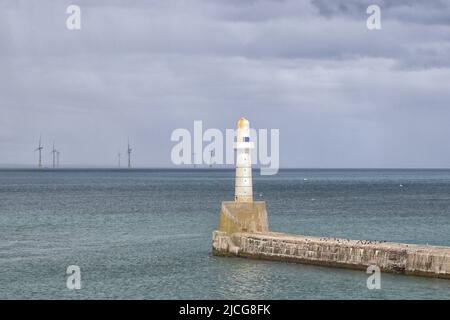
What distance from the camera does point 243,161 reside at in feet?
162

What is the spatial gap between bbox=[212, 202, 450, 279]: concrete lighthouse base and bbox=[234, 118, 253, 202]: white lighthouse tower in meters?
0.75

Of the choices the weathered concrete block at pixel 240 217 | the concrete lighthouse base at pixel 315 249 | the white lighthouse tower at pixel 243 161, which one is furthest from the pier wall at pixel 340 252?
Result: the white lighthouse tower at pixel 243 161

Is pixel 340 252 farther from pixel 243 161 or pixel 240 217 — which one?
pixel 243 161

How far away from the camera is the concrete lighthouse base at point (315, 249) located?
39406mm

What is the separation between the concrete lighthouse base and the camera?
129ft

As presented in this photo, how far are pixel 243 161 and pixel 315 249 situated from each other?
8.10 meters

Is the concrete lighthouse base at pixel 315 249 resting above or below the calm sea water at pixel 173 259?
→ above

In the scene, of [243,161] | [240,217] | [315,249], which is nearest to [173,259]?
[240,217]

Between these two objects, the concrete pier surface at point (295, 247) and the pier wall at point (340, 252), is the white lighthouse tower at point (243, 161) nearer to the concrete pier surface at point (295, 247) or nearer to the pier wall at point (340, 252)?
the concrete pier surface at point (295, 247)

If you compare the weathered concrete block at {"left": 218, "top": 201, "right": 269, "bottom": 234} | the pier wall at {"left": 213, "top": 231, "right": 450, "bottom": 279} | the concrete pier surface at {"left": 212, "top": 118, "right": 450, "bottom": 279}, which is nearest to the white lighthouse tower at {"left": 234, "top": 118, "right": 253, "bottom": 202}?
the concrete pier surface at {"left": 212, "top": 118, "right": 450, "bottom": 279}

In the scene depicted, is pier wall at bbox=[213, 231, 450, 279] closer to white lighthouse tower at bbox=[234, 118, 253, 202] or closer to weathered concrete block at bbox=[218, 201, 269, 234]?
weathered concrete block at bbox=[218, 201, 269, 234]

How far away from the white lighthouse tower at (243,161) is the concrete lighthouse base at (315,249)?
0.75 meters
